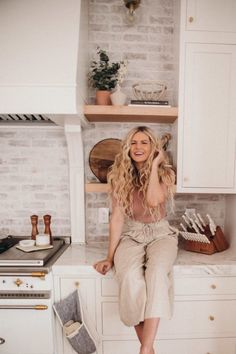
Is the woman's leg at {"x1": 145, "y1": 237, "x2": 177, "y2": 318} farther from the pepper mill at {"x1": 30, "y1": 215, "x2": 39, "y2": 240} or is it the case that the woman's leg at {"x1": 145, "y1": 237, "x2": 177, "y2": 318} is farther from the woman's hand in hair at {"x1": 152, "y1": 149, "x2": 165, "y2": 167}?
the pepper mill at {"x1": 30, "y1": 215, "x2": 39, "y2": 240}

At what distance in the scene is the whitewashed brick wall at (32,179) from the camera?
1.97 meters

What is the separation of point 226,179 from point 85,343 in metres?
1.41

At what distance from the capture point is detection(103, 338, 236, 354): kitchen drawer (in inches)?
63.0

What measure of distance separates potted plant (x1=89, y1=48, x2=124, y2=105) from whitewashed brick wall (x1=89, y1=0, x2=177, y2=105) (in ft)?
0.51

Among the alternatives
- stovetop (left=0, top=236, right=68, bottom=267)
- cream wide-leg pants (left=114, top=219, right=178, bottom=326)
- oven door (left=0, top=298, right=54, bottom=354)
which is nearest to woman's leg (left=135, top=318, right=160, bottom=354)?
cream wide-leg pants (left=114, top=219, right=178, bottom=326)

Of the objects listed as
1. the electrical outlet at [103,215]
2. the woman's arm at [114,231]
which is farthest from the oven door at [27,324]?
the electrical outlet at [103,215]

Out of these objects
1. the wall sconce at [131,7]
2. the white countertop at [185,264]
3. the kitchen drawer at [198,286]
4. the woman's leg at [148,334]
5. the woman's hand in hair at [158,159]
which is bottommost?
the woman's leg at [148,334]

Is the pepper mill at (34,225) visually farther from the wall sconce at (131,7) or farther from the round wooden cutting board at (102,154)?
the wall sconce at (131,7)

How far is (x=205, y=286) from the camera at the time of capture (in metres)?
1.56

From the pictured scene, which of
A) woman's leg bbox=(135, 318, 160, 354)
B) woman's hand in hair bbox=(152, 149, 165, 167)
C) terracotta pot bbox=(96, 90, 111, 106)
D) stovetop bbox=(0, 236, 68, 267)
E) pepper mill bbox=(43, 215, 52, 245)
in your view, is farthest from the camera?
pepper mill bbox=(43, 215, 52, 245)

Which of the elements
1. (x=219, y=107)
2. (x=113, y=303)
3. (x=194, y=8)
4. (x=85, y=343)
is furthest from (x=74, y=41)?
(x=85, y=343)

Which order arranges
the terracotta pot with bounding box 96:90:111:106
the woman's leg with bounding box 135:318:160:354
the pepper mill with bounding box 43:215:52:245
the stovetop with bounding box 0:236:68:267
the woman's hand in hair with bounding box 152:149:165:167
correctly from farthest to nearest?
1. the pepper mill with bounding box 43:215:52:245
2. the terracotta pot with bounding box 96:90:111:106
3. the woman's hand in hair with bounding box 152:149:165:167
4. the stovetop with bounding box 0:236:68:267
5. the woman's leg with bounding box 135:318:160:354

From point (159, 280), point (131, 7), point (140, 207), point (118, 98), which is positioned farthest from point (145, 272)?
point (131, 7)

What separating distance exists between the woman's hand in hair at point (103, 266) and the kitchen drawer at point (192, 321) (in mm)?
237
